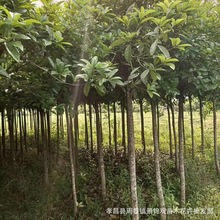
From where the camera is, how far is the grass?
398cm

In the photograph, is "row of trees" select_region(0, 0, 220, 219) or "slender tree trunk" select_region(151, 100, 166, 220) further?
"slender tree trunk" select_region(151, 100, 166, 220)

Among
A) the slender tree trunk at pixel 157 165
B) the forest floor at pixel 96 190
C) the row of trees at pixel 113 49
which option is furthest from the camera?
the forest floor at pixel 96 190

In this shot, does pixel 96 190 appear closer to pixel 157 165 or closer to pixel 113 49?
pixel 157 165

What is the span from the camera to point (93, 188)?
4.41 m

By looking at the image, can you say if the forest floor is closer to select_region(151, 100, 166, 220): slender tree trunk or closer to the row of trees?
select_region(151, 100, 166, 220): slender tree trunk

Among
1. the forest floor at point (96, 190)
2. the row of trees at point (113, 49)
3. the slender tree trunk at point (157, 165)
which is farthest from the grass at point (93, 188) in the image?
the row of trees at point (113, 49)

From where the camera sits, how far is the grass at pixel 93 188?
13.0ft

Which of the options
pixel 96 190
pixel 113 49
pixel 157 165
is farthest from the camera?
pixel 96 190

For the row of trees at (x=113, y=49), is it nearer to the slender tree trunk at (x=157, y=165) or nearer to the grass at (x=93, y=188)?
the slender tree trunk at (x=157, y=165)

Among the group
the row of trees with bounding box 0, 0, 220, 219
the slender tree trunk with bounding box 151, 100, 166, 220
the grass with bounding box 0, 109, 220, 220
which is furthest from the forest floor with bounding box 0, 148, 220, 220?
the row of trees with bounding box 0, 0, 220, 219

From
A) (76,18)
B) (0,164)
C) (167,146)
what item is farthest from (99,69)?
(167,146)

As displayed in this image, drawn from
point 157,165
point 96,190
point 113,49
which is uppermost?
point 113,49

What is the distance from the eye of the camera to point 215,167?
17.5ft

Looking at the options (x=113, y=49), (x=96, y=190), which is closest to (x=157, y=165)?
(x=96, y=190)
